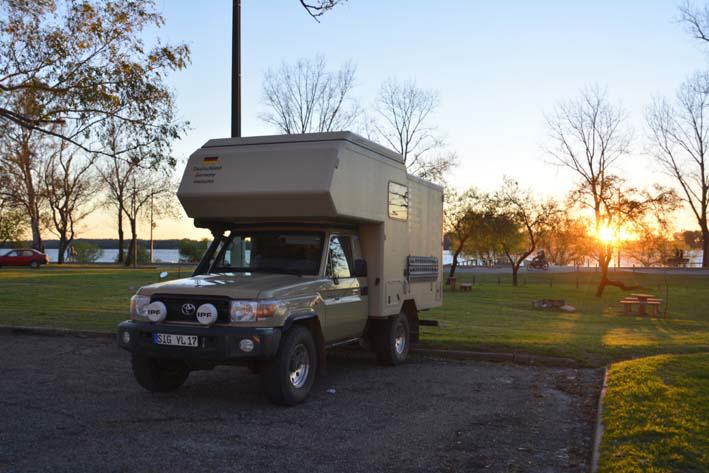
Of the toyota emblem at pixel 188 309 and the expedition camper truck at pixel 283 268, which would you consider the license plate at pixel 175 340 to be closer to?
the expedition camper truck at pixel 283 268

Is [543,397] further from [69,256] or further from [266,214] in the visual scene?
[69,256]

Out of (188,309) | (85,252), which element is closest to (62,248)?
(85,252)

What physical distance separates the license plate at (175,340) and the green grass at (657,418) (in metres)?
4.10

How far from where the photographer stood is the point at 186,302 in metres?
7.52

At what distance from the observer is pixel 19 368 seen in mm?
9703

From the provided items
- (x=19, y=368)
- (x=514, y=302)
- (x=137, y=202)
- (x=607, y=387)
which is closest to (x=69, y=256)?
(x=137, y=202)

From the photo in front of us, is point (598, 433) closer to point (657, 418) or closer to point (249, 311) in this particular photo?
point (657, 418)

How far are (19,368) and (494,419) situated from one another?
6.61m

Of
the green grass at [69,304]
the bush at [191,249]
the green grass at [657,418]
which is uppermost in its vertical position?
the bush at [191,249]

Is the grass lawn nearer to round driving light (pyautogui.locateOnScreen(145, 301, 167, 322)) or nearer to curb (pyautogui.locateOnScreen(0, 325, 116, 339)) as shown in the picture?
curb (pyautogui.locateOnScreen(0, 325, 116, 339))

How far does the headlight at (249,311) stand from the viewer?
287 inches

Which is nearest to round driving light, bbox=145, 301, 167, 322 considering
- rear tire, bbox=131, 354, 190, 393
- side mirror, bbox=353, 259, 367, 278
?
rear tire, bbox=131, 354, 190, 393

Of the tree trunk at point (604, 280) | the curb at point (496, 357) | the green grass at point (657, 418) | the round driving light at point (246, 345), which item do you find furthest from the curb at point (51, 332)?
the tree trunk at point (604, 280)

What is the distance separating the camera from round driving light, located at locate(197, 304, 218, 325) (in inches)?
287
